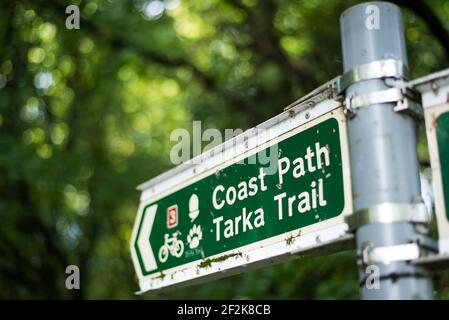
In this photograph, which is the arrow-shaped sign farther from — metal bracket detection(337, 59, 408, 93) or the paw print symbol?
metal bracket detection(337, 59, 408, 93)

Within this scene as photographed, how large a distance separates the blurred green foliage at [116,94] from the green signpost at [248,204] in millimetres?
1985

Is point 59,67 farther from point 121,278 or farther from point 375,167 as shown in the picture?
point 375,167

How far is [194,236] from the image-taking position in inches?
76.2

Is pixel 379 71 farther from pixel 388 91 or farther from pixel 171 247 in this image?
pixel 171 247

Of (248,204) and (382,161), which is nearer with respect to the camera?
(382,161)

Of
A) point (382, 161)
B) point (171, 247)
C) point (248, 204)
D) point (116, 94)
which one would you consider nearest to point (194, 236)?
point (171, 247)

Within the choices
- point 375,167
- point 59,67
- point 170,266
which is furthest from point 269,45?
point 375,167

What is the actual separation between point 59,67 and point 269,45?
7.68 feet

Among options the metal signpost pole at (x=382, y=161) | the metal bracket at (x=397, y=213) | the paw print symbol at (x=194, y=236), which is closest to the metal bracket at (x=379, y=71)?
the metal signpost pole at (x=382, y=161)

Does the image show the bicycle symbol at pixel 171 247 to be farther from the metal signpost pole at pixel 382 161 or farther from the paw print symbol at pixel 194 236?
the metal signpost pole at pixel 382 161

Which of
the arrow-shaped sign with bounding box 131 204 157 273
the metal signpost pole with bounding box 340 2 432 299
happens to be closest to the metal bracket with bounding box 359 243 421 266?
the metal signpost pole with bounding box 340 2 432 299

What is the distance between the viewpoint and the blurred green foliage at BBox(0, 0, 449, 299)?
191 inches

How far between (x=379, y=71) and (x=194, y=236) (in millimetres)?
843

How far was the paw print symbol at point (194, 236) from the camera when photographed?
1911 mm
